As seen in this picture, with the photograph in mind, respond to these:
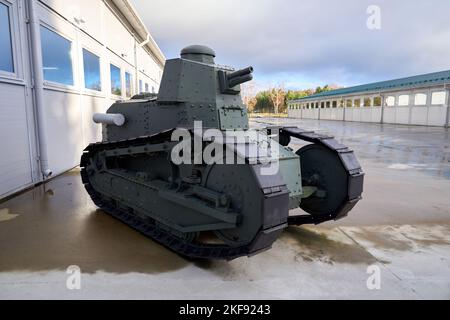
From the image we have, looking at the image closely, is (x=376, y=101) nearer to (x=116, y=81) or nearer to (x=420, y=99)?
(x=420, y=99)

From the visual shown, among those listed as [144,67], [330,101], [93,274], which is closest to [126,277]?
[93,274]

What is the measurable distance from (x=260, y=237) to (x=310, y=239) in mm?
1685

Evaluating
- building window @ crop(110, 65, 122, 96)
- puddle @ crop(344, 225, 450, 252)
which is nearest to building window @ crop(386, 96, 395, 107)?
building window @ crop(110, 65, 122, 96)

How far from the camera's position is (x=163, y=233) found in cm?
471

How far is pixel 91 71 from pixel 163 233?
888 cm

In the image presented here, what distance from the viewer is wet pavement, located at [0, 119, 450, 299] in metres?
3.34

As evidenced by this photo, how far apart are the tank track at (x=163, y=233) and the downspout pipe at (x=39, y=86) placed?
2.00 metres

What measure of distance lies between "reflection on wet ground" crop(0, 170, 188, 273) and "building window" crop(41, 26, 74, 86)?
147 inches

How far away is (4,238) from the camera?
4668 mm

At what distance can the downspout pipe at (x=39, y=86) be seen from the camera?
746 centimetres

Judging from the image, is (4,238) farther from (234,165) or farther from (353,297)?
(353,297)

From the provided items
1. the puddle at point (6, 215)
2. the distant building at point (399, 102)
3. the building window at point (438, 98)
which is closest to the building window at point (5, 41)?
the puddle at point (6, 215)

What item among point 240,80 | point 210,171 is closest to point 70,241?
point 210,171

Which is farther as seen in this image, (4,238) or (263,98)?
(263,98)
